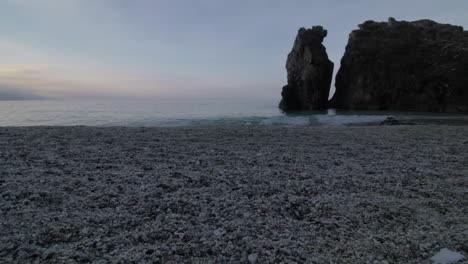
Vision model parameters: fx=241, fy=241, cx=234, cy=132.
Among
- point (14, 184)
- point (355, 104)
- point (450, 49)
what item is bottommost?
point (14, 184)

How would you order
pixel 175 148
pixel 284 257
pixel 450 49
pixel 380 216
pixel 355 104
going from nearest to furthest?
pixel 284 257 < pixel 380 216 < pixel 175 148 < pixel 450 49 < pixel 355 104

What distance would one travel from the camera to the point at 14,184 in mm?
3686

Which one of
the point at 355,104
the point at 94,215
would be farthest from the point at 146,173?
the point at 355,104

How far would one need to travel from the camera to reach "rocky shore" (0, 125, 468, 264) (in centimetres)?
226

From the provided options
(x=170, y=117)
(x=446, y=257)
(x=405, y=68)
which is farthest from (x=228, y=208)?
(x=405, y=68)

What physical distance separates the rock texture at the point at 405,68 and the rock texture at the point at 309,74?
152 inches

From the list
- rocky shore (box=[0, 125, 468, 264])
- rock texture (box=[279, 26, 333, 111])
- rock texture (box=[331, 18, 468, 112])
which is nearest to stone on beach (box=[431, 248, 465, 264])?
rocky shore (box=[0, 125, 468, 264])

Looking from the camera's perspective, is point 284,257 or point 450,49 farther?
point 450,49

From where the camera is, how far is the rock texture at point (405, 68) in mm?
35031

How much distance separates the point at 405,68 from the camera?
39.1 meters

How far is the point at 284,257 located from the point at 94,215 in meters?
2.22

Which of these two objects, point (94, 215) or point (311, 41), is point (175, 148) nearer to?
point (94, 215)

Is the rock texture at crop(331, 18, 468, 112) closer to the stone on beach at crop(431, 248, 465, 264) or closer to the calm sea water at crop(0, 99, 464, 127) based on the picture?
the calm sea water at crop(0, 99, 464, 127)

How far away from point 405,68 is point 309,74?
14907 mm
